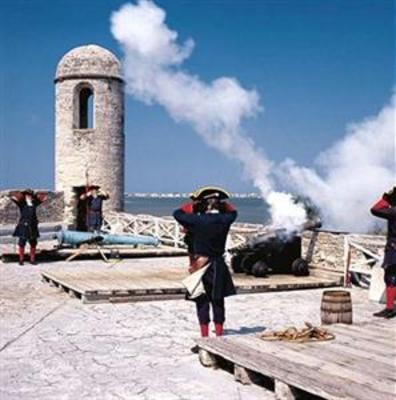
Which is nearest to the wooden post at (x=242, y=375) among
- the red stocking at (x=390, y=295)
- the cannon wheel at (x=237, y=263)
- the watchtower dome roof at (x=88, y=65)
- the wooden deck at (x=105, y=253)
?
the red stocking at (x=390, y=295)

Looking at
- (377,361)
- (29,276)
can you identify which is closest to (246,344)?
(377,361)

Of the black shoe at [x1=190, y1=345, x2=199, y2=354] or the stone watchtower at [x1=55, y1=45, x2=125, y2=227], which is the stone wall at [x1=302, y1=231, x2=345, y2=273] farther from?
the stone watchtower at [x1=55, y1=45, x2=125, y2=227]

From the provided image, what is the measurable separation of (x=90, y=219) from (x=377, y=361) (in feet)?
52.7

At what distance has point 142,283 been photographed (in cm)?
1210

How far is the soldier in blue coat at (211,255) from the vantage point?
7.43 meters

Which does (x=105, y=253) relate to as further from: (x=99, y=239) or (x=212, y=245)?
(x=212, y=245)

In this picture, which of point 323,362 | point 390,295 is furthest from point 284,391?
point 390,295

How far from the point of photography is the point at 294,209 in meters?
14.6

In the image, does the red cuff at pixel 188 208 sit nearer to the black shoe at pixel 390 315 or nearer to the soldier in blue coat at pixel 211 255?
the soldier in blue coat at pixel 211 255

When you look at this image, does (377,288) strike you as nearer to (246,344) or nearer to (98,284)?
(98,284)

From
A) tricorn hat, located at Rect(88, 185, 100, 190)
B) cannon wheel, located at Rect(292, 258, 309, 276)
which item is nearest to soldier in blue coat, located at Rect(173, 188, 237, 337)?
cannon wheel, located at Rect(292, 258, 309, 276)

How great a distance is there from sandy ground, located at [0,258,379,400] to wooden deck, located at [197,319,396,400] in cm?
25

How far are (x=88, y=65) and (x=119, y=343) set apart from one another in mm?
19680

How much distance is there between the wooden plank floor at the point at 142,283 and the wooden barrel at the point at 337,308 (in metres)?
3.84
